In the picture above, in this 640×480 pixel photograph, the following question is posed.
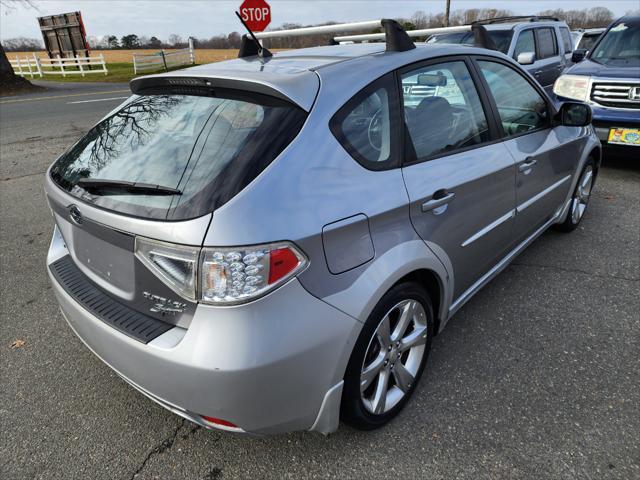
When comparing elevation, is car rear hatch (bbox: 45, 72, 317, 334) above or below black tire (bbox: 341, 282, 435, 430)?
above

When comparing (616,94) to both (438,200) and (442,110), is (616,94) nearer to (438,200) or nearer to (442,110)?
(442,110)

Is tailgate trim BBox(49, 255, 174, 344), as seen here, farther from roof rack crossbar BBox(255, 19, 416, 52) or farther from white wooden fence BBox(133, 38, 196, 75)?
white wooden fence BBox(133, 38, 196, 75)

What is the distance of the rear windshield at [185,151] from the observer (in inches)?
64.8

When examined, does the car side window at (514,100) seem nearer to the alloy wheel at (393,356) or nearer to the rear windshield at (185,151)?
the alloy wheel at (393,356)

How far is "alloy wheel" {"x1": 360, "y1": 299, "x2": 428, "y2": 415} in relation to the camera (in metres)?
2.05

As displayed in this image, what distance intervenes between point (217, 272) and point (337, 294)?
455 mm

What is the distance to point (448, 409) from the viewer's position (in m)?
2.31

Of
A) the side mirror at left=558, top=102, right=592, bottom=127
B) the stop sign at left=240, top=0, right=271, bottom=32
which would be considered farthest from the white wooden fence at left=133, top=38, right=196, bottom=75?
the side mirror at left=558, top=102, right=592, bottom=127

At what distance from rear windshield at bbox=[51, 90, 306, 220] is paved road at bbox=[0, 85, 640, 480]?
1.13 m

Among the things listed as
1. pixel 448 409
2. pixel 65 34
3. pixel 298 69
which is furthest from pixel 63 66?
pixel 448 409

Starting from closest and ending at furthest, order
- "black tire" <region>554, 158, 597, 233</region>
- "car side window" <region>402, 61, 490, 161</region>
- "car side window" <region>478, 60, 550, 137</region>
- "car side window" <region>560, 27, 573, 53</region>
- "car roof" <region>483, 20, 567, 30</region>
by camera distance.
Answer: "car side window" <region>402, 61, 490, 161</region> < "car side window" <region>478, 60, 550, 137</region> < "black tire" <region>554, 158, 597, 233</region> < "car roof" <region>483, 20, 567, 30</region> < "car side window" <region>560, 27, 573, 53</region>

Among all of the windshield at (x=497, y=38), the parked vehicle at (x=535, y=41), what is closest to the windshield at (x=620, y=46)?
the parked vehicle at (x=535, y=41)

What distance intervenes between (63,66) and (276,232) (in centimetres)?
3105

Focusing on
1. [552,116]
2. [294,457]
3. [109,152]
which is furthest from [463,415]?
[552,116]
